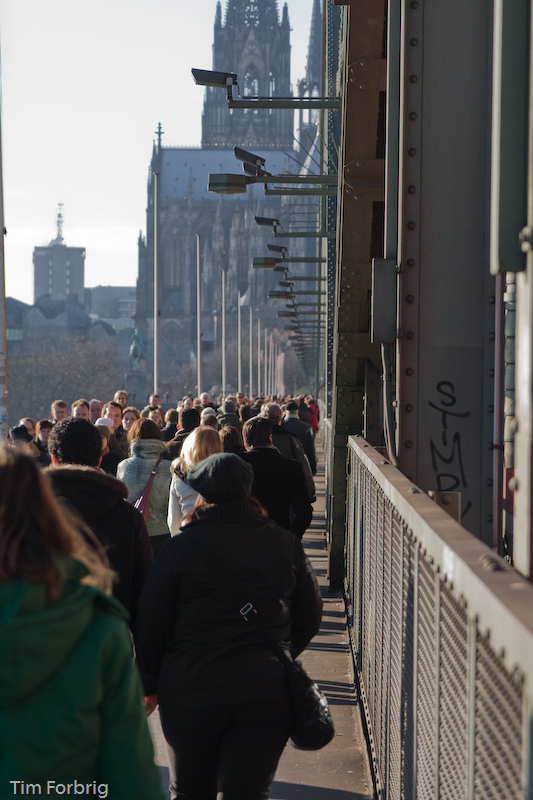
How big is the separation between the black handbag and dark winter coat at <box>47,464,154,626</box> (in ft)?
2.41

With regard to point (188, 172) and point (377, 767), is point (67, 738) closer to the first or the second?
point (377, 767)

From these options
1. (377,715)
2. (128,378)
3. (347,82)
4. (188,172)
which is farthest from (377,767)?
(188,172)

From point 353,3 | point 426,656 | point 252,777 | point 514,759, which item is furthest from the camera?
point 353,3

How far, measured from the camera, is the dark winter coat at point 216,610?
339 centimetres

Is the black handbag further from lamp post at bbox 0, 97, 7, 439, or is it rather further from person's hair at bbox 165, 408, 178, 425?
person's hair at bbox 165, 408, 178, 425

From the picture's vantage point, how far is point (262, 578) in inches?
136

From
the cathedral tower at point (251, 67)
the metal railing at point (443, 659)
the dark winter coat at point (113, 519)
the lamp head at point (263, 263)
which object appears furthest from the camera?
the cathedral tower at point (251, 67)

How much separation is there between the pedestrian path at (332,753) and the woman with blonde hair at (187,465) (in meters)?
1.19

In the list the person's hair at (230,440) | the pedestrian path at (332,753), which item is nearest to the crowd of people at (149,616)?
the pedestrian path at (332,753)

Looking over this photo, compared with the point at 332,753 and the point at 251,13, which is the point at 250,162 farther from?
the point at 251,13

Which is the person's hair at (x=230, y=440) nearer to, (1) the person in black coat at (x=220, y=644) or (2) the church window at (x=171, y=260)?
(1) the person in black coat at (x=220, y=644)

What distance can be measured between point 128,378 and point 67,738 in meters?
84.5

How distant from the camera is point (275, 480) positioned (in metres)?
7.43

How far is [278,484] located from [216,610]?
13.2 ft
